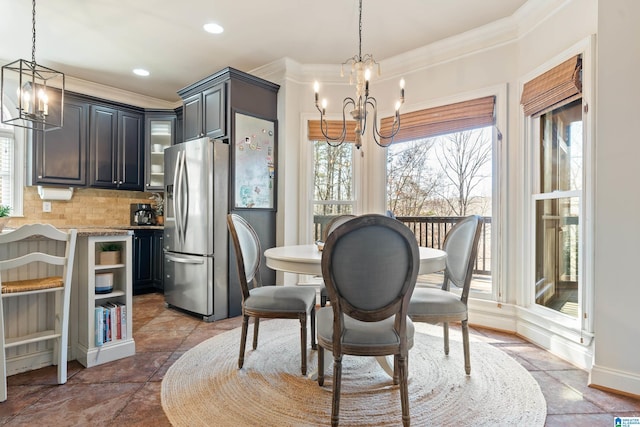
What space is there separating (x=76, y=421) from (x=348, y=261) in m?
1.58

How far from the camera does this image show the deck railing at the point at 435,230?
167 inches

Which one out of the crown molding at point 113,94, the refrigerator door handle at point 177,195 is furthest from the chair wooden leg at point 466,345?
the crown molding at point 113,94

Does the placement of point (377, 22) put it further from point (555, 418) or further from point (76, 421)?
point (76, 421)

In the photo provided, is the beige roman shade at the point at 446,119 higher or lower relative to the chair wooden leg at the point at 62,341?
higher

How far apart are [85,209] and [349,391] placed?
4.29 meters

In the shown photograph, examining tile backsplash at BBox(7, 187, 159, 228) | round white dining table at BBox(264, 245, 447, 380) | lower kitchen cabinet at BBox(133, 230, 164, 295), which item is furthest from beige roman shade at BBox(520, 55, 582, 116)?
tile backsplash at BBox(7, 187, 159, 228)

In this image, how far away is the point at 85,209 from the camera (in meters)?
4.63

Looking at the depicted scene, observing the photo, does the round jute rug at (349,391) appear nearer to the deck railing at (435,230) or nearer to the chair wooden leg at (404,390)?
the chair wooden leg at (404,390)

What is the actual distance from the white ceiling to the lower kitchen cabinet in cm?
207

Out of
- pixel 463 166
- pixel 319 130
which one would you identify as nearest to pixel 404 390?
pixel 463 166

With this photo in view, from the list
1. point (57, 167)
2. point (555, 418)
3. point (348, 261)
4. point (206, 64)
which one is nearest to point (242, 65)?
point (206, 64)

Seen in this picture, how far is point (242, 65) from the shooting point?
4141 millimetres

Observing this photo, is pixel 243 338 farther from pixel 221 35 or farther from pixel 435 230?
pixel 435 230

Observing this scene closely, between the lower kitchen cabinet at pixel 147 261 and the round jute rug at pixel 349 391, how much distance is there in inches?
92.6
